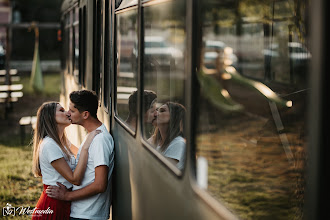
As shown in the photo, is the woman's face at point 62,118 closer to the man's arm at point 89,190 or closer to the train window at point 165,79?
the man's arm at point 89,190

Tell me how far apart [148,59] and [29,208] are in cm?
384

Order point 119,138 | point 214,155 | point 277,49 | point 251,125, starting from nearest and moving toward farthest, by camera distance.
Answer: point 214,155, point 251,125, point 277,49, point 119,138

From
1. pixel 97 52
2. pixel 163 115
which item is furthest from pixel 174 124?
pixel 97 52

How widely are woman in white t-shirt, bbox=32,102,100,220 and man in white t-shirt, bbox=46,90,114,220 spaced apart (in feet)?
0.15

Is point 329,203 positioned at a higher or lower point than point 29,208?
higher

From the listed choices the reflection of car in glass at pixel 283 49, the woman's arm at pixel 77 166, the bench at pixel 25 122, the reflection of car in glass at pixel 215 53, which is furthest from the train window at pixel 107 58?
the bench at pixel 25 122

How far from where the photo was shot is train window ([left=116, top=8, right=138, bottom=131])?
309cm

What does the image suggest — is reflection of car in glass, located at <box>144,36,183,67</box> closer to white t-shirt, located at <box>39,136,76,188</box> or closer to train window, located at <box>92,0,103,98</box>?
white t-shirt, located at <box>39,136,76,188</box>

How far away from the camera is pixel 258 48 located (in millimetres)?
2689

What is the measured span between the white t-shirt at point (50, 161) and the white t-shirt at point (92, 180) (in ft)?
0.43

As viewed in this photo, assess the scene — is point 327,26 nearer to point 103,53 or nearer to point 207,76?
point 207,76

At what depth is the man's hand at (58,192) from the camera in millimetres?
3506

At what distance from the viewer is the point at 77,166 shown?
344 cm

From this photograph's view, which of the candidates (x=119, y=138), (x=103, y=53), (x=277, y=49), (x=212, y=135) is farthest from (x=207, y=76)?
(x=103, y=53)
